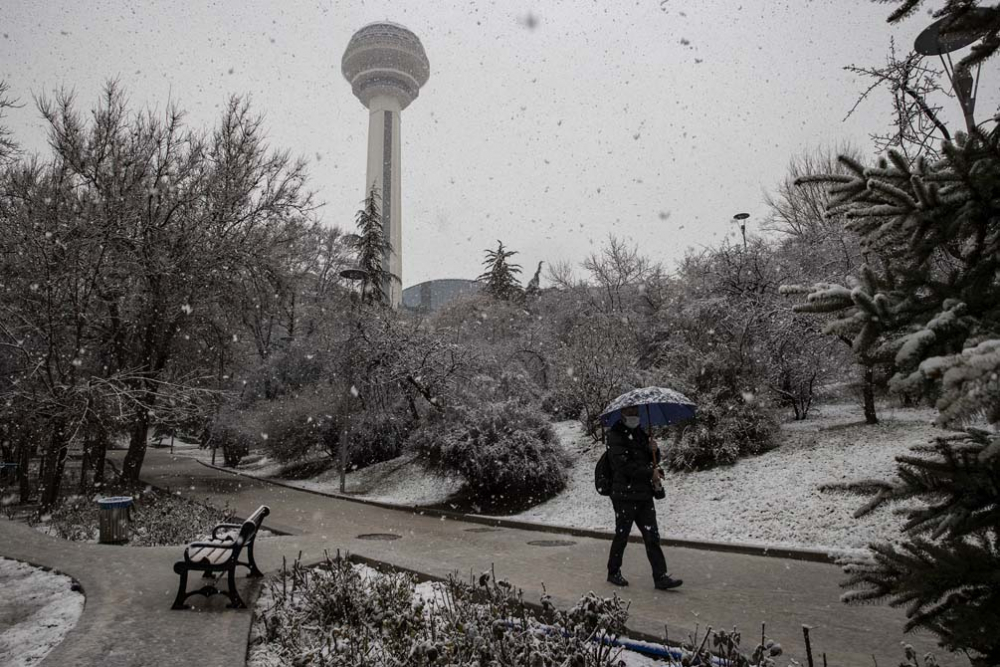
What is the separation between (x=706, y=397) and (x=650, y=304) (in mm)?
15315

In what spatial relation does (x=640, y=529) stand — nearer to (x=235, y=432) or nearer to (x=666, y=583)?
(x=666, y=583)

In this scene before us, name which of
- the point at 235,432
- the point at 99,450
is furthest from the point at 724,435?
the point at 235,432

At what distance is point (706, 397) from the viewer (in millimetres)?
12891

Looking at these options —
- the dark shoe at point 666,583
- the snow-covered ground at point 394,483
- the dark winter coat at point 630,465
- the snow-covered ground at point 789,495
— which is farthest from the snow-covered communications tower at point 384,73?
the dark shoe at point 666,583

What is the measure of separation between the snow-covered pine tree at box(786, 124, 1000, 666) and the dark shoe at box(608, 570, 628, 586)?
153 inches

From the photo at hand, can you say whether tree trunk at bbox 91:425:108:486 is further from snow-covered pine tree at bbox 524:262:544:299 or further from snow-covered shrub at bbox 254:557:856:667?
snow-covered pine tree at bbox 524:262:544:299

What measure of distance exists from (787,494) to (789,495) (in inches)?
2.8

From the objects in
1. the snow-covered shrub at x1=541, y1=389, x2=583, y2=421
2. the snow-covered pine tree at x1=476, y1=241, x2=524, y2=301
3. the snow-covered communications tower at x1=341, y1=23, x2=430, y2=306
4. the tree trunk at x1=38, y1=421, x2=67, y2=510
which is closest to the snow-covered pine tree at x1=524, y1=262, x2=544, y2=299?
the snow-covered pine tree at x1=476, y1=241, x2=524, y2=301

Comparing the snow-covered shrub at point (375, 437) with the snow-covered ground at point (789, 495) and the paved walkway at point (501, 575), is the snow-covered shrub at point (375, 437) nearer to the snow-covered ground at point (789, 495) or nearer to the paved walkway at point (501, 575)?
the snow-covered ground at point (789, 495)

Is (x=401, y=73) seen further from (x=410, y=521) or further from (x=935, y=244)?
(x=935, y=244)

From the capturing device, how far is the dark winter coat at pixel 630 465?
636 cm

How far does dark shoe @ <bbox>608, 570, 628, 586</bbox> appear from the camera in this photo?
6.32m

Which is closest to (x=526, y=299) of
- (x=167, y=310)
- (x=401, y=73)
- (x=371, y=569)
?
(x=167, y=310)

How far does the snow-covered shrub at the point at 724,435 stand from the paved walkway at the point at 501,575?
3.84 metres
